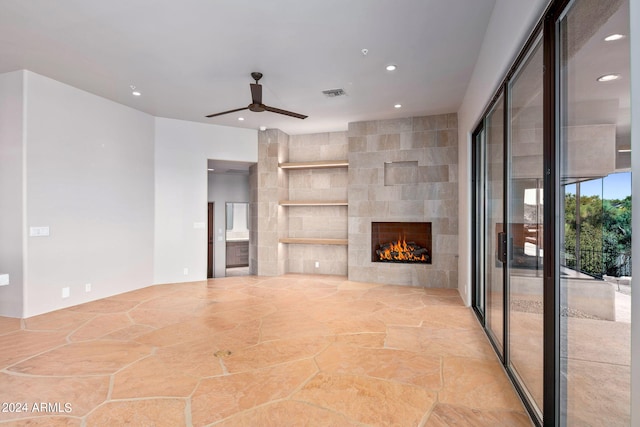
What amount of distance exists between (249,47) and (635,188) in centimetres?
372

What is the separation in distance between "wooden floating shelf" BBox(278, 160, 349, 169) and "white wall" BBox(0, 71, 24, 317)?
4346 mm

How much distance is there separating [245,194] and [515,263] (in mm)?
8739

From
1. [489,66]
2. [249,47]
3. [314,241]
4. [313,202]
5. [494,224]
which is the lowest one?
[314,241]

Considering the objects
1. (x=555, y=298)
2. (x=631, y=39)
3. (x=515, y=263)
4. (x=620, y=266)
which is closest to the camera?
(x=631, y=39)

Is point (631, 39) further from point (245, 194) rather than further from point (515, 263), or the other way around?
point (245, 194)

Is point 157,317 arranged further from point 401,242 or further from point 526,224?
point 401,242

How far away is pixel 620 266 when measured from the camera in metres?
1.22

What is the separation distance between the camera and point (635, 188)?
1033mm

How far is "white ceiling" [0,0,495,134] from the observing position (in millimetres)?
3039

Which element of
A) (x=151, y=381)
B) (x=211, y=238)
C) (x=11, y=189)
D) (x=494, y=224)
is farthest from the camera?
(x=211, y=238)

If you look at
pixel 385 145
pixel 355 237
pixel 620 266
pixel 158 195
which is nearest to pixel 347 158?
pixel 385 145

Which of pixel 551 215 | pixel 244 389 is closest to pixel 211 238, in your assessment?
pixel 244 389

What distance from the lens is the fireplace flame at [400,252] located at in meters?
6.50

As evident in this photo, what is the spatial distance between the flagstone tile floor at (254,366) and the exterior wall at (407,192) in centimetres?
140
